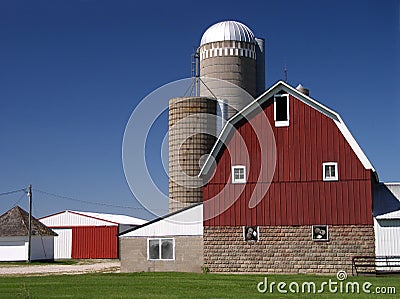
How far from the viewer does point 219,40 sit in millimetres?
47562

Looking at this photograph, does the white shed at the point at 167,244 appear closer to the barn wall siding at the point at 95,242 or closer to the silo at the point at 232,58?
the silo at the point at 232,58

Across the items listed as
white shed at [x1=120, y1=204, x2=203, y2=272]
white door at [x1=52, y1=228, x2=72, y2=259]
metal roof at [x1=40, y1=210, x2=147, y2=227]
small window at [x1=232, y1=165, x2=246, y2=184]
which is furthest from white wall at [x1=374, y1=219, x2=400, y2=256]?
white door at [x1=52, y1=228, x2=72, y2=259]

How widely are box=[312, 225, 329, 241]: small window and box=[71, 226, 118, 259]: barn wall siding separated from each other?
29.1 meters

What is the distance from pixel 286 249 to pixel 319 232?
1.59m

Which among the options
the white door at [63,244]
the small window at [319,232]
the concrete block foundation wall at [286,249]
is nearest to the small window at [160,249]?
the concrete block foundation wall at [286,249]

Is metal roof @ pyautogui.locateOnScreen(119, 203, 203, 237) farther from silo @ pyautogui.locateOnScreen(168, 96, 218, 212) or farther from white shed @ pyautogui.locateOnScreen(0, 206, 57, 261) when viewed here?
white shed @ pyautogui.locateOnScreen(0, 206, 57, 261)

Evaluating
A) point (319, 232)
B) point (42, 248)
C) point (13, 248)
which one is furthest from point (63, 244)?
point (319, 232)

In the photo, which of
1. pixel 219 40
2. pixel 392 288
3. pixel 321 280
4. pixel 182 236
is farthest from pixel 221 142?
pixel 219 40

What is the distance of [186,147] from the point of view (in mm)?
39438

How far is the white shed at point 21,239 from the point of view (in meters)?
50.6

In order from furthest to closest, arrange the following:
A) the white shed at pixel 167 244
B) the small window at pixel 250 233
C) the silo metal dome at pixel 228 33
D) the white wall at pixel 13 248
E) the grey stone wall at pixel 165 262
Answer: the white wall at pixel 13 248 < the silo metal dome at pixel 228 33 < the white shed at pixel 167 244 < the grey stone wall at pixel 165 262 < the small window at pixel 250 233

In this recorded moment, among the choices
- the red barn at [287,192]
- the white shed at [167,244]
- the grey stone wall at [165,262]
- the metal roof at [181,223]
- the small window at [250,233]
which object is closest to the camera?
the red barn at [287,192]

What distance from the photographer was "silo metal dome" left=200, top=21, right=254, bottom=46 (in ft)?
156

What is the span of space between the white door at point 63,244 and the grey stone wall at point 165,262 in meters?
26.1
